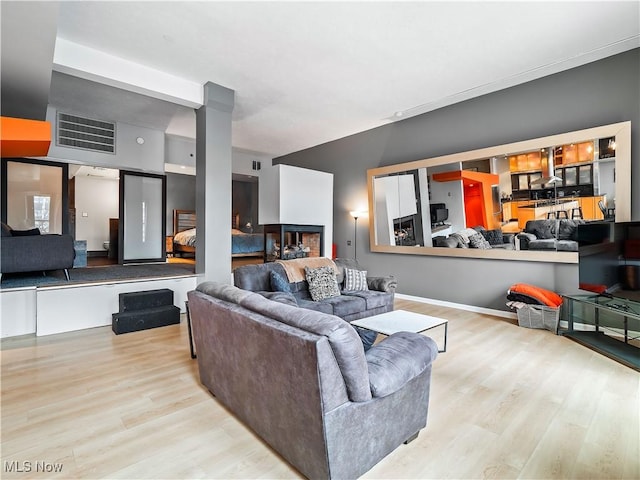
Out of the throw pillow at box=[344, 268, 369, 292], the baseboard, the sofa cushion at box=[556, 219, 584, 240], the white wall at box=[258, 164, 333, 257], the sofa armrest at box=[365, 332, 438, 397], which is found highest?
the white wall at box=[258, 164, 333, 257]

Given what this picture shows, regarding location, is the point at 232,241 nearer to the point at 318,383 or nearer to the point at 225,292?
the point at 225,292

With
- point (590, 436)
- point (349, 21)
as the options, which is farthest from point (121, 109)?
point (590, 436)

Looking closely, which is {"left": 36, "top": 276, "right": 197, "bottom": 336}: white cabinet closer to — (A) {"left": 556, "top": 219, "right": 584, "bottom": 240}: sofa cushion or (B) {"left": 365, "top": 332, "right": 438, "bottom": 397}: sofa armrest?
(B) {"left": 365, "top": 332, "right": 438, "bottom": 397}: sofa armrest

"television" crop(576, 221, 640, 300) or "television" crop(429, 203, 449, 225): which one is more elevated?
"television" crop(429, 203, 449, 225)

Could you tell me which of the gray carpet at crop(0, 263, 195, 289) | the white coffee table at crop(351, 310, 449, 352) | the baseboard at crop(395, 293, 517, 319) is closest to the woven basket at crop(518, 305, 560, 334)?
the baseboard at crop(395, 293, 517, 319)

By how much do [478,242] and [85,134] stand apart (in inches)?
276

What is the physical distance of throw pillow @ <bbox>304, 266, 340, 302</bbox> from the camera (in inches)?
151

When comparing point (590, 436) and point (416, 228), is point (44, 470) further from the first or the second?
point (416, 228)

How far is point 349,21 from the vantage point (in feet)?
10.2

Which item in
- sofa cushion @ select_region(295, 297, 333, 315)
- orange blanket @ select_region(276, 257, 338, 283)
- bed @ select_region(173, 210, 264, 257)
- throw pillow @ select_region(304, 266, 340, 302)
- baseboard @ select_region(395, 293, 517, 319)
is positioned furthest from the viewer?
bed @ select_region(173, 210, 264, 257)

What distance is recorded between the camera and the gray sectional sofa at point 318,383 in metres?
1.36

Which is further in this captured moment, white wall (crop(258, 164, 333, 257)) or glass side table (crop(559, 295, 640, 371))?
white wall (crop(258, 164, 333, 257))

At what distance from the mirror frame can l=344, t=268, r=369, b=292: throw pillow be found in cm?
174

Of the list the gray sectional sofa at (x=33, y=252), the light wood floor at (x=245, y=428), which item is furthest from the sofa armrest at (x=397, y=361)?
the gray sectional sofa at (x=33, y=252)
